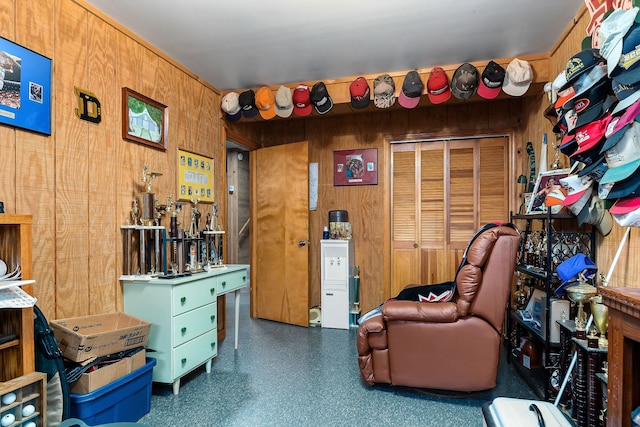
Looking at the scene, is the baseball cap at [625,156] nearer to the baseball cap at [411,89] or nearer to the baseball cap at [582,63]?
the baseball cap at [582,63]

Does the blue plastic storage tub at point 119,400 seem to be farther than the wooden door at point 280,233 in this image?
No

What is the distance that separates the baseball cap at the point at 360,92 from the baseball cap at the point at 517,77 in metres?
1.12

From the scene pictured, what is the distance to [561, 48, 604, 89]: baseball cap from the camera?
5.07 feet

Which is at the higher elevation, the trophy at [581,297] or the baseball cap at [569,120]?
the baseball cap at [569,120]

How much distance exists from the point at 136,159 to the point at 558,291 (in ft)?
9.49

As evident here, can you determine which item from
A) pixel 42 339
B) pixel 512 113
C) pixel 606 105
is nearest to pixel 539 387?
pixel 606 105

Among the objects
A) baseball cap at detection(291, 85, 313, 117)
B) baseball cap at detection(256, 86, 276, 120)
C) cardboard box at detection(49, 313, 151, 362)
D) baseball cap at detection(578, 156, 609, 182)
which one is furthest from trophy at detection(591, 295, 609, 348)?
baseball cap at detection(256, 86, 276, 120)

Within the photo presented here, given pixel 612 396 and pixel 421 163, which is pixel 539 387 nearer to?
pixel 612 396

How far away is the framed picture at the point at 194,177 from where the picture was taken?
2963mm

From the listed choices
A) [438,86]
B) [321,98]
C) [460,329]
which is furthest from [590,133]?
[321,98]

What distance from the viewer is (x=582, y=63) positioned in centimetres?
159

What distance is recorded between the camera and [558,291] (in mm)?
2062

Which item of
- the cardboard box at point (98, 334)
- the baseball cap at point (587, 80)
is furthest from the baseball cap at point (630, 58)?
the cardboard box at point (98, 334)

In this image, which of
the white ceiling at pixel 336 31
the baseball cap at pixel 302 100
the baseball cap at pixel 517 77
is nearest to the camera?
the white ceiling at pixel 336 31
